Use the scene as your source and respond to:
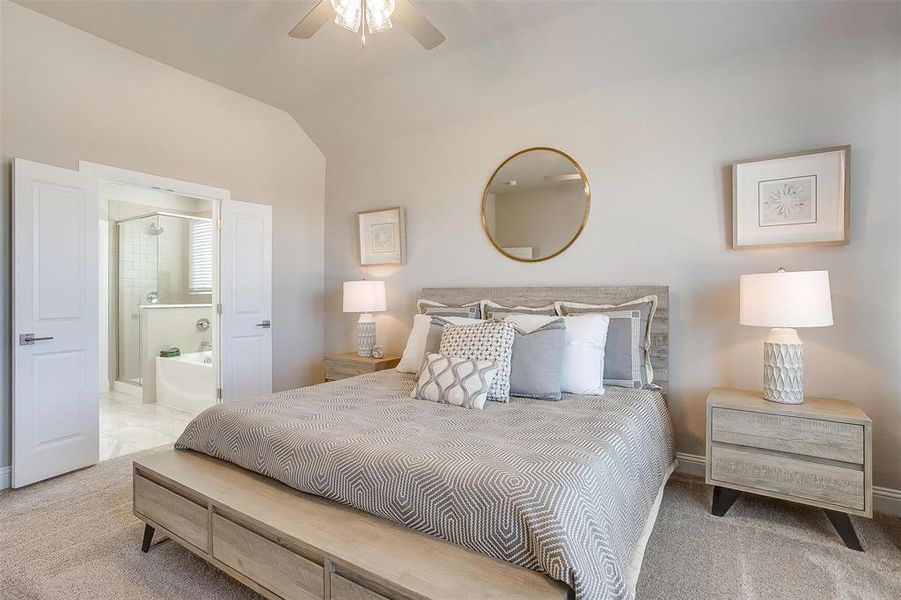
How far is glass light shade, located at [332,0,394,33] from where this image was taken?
1989 mm

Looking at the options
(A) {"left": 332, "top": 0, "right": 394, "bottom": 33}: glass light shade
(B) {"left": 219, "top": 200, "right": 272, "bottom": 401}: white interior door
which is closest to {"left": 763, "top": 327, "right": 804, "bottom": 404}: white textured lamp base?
(A) {"left": 332, "top": 0, "right": 394, "bottom": 33}: glass light shade

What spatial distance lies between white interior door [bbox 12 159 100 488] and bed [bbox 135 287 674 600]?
1.33m

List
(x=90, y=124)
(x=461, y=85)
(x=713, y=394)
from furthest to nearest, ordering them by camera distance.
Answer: (x=461, y=85), (x=90, y=124), (x=713, y=394)

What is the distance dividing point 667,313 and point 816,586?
4.89 feet

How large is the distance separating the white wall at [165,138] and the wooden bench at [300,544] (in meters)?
1.77

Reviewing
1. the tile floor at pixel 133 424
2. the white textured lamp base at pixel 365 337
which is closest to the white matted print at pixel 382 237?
the white textured lamp base at pixel 365 337

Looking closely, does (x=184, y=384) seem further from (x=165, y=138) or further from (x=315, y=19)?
(x=315, y=19)

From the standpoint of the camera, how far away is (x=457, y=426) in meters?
1.86

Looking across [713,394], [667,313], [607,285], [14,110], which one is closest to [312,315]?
[14,110]

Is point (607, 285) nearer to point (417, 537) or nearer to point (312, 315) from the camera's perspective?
point (417, 537)

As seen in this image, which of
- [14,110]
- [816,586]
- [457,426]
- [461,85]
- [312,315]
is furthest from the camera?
[312,315]

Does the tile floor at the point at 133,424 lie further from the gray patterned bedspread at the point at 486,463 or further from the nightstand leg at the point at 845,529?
the nightstand leg at the point at 845,529

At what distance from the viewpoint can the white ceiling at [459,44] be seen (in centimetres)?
252

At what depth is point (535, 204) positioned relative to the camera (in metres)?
3.37
